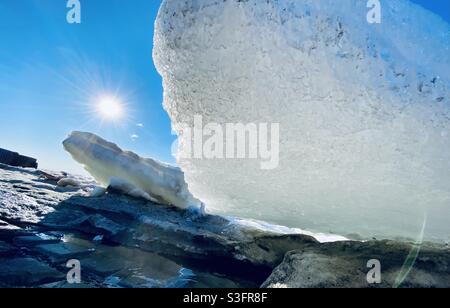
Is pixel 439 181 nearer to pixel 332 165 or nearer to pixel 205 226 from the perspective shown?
pixel 332 165

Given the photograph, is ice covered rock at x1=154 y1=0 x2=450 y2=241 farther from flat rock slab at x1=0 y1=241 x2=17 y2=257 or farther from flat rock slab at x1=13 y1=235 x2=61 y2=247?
flat rock slab at x1=0 y1=241 x2=17 y2=257

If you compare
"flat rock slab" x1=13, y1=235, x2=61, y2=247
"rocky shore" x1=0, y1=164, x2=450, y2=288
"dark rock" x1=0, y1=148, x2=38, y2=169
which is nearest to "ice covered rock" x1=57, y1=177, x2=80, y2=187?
"rocky shore" x1=0, y1=164, x2=450, y2=288

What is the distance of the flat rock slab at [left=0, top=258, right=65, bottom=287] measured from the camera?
268 cm

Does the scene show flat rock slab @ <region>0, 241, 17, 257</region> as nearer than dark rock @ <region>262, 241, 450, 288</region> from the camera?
No

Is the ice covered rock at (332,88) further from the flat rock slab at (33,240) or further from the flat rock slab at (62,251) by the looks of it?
A: the flat rock slab at (33,240)

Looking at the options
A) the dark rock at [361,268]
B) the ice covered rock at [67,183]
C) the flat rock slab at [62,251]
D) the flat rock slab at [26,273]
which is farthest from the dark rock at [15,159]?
the dark rock at [361,268]

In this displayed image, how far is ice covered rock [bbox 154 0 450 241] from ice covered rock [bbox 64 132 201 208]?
8.56 ft

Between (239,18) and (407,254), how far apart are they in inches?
128

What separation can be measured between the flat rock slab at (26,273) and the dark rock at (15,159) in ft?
37.4

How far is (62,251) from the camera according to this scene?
3.65 metres

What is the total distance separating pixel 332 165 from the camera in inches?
155
